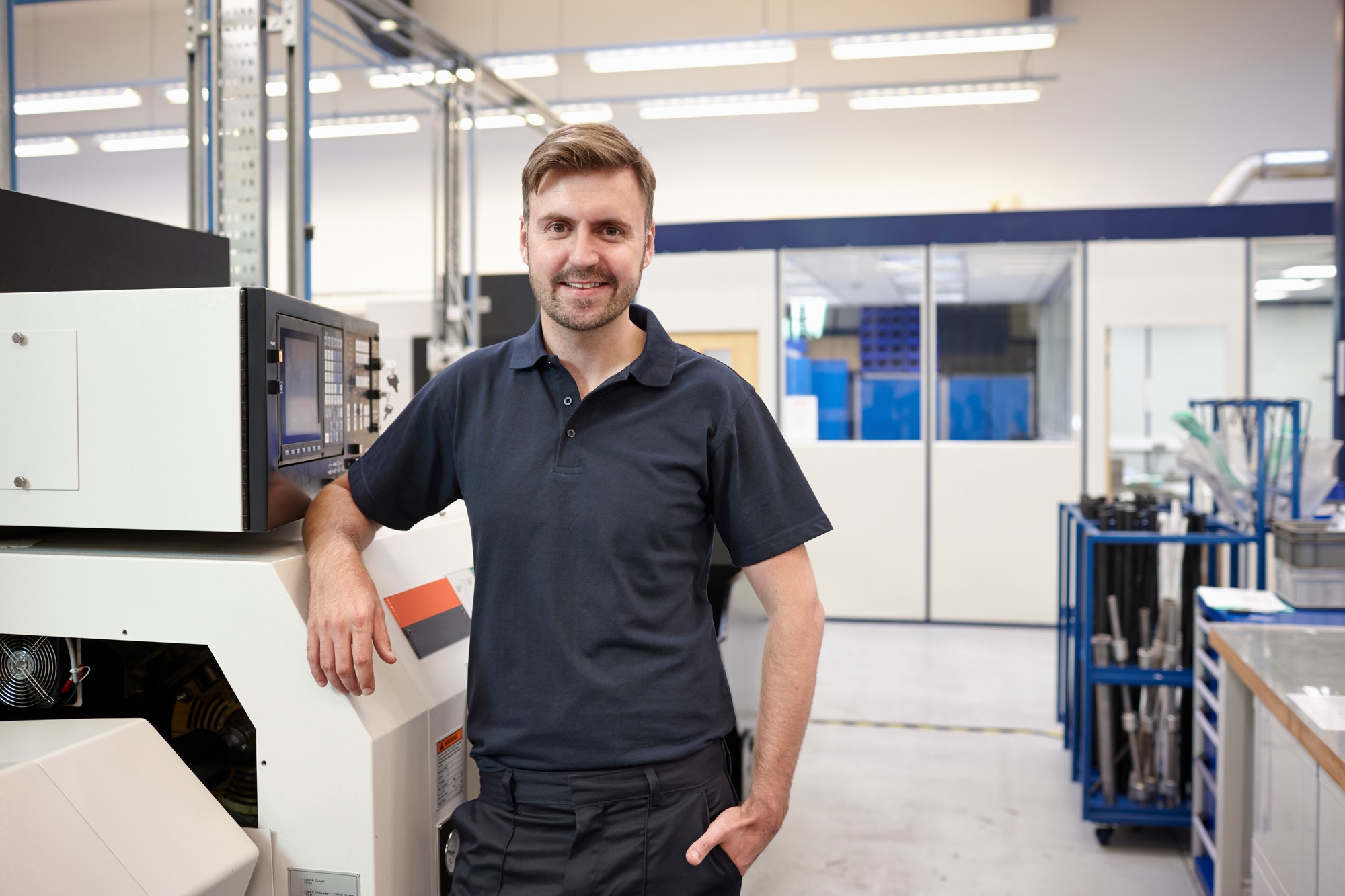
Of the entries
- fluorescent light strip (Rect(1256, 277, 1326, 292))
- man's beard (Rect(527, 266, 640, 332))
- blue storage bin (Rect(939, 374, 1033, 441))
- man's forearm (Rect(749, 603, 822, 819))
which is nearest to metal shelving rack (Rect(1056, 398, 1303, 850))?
man's forearm (Rect(749, 603, 822, 819))

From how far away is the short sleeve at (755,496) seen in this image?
4.18 feet

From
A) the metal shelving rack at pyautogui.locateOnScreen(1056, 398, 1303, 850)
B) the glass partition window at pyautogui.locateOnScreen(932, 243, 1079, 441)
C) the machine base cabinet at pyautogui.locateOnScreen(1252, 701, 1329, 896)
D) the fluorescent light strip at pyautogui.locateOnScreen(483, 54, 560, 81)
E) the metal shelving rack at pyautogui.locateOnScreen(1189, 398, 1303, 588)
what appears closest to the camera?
the machine base cabinet at pyautogui.locateOnScreen(1252, 701, 1329, 896)

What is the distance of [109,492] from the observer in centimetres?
125

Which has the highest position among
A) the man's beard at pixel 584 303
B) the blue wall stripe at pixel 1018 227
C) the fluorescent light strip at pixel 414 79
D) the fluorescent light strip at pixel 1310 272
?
the fluorescent light strip at pixel 414 79

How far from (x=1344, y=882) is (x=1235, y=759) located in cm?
80

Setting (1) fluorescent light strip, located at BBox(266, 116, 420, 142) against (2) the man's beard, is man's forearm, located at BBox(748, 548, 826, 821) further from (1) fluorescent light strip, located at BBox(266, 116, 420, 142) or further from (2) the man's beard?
(1) fluorescent light strip, located at BBox(266, 116, 420, 142)

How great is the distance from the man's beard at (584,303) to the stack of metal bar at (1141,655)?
224 cm

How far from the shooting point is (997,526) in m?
5.55

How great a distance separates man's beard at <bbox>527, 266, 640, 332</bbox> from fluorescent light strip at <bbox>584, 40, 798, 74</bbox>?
4703 mm

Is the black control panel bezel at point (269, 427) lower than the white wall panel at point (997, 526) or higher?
higher

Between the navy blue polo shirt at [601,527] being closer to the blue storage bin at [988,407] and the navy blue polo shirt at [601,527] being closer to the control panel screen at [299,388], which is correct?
the control panel screen at [299,388]

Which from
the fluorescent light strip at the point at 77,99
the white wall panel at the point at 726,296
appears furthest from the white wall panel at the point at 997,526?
the fluorescent light strip at the point at 77,99

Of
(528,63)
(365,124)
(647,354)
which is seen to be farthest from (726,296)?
(647,354)

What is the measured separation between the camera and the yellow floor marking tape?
12.6ft
